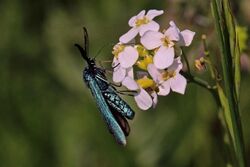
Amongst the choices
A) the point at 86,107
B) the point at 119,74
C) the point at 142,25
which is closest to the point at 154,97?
the point at 119,74

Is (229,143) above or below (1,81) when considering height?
below

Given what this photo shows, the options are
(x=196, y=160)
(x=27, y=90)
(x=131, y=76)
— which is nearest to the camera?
(x=131, y=76)

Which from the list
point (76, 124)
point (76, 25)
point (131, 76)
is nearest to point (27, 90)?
point (76, 124)

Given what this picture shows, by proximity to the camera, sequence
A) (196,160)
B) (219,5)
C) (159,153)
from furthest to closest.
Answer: (159,153)
(196,160)
(219,5)

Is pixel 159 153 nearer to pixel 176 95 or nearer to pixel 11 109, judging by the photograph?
pixel 176 95

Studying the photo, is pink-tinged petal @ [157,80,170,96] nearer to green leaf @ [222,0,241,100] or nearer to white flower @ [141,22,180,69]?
white flower @ [141,22,180,69]

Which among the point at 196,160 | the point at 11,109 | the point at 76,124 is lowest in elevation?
the point at 196,160

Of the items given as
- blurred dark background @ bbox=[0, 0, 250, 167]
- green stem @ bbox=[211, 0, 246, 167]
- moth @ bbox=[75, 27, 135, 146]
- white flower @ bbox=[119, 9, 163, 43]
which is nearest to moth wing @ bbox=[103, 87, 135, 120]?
moth @ bbox=[75, 27, 135, 146]

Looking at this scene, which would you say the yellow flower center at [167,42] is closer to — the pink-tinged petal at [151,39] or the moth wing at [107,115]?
the pink-tinged petal at [151,39]
